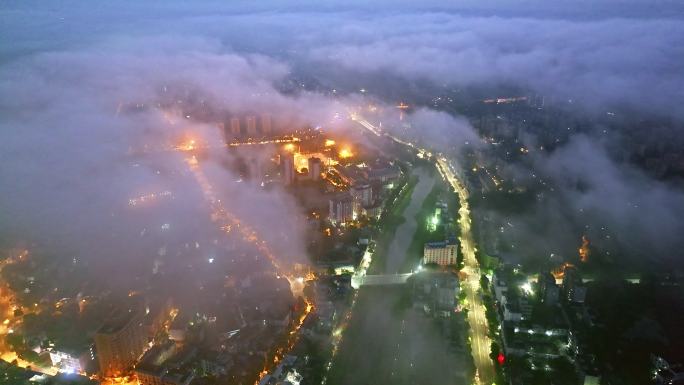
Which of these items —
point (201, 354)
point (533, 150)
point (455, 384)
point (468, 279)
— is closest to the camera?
point (455, 384)

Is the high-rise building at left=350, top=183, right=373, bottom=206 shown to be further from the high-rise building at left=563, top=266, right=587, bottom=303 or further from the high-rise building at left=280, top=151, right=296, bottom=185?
the high-rise building at left=563, top=266, right=587, bottom=303

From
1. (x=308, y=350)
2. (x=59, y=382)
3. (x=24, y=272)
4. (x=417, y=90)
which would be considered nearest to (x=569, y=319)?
(x=308, y=350)

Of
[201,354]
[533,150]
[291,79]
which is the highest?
[291,79]

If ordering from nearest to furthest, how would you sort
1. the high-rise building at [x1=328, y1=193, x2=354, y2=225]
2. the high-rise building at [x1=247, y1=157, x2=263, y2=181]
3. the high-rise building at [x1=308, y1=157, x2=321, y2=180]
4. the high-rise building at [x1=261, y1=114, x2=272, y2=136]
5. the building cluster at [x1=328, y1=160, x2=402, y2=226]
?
the high-rise building at [x1=328, y1=193, x2=354, y2=225], the building cluster at [x1=328, y1=160, x2=402, y2=226], the high-rise building at [x1=247, y1=157, x2=263, y2=181], the high-rise building at [x1=308, y1=157, x2=321, y2=180], the high-rise building at [x1=261, y1=114, x2=272, y2=136]

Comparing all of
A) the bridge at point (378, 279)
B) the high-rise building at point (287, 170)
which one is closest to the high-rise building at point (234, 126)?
the high-rise building at point (287, 170)

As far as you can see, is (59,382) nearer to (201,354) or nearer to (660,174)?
(201,354)

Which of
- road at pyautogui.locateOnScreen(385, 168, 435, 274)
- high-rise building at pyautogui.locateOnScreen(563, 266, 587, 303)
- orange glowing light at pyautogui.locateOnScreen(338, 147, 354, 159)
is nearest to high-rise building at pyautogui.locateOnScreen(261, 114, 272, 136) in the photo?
orange glowing light at pyautogui.locateOnScreen(338, 147, 354, 159)

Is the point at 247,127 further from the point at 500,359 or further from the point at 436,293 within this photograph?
the point at 500,359
